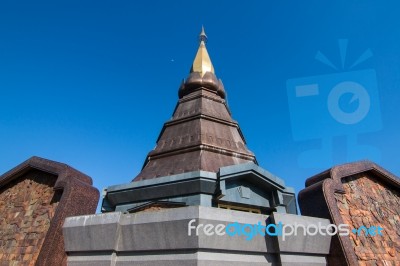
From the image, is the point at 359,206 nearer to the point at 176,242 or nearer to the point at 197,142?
the point at 176,242

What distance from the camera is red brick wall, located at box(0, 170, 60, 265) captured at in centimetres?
561

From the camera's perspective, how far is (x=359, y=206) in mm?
6105

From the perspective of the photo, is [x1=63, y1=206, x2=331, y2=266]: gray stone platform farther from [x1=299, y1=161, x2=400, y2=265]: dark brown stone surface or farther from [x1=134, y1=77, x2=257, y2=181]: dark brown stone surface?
[x1=134, y1=77, x2=257, y2=181]: dark brown stone surface

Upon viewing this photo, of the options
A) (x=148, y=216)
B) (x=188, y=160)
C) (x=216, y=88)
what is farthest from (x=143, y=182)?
(x=216, y=88)

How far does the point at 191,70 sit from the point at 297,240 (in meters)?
10.5

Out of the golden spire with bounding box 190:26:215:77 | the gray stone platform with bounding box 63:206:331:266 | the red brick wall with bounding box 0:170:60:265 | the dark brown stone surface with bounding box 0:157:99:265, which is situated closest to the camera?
the gray stone platform with bounding box 63:206:331:266

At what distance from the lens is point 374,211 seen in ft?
20.5

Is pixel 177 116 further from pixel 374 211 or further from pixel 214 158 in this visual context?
pixel 374 211

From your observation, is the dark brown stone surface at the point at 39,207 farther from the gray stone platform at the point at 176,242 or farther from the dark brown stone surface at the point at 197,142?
the dark brown stone surface at the point at 197,142

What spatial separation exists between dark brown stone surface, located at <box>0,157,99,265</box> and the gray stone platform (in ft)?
2.80

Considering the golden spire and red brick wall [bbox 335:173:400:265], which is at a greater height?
the golden spire

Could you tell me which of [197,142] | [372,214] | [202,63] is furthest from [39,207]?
[202,63]

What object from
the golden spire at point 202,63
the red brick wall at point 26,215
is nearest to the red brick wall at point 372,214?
the red brick wall at point 26,215

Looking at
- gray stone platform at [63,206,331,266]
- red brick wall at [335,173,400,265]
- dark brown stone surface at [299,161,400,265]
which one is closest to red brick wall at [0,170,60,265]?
gray stone platform at [63,206,331,266]
